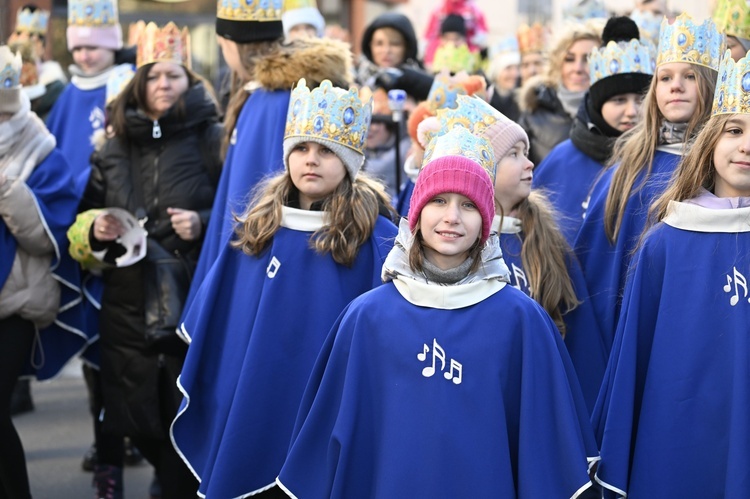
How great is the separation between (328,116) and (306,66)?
123 cm

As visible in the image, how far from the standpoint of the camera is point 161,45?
24.9ft

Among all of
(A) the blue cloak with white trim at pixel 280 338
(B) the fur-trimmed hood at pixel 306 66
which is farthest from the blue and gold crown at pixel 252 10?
(A) the blue cloak with white trim at pixel 280 338

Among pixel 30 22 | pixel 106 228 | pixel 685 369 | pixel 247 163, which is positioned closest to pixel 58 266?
pixel 106 228

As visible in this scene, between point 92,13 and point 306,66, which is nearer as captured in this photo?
point 306,66

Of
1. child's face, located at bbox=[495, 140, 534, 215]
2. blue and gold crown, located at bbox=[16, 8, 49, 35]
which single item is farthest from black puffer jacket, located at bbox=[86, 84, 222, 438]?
blue and gold crown, located at bbox=[16, 8, 49, 35]

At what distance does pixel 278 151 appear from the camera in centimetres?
705

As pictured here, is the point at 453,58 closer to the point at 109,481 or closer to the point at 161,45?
the point at 161,45

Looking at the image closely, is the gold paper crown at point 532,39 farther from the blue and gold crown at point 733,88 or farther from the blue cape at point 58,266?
the blue and gold crown at point 733,88

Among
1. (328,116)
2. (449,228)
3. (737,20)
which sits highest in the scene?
(737,20)

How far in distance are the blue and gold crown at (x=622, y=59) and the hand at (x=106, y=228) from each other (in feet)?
8.85

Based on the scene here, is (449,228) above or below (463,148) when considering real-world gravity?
below

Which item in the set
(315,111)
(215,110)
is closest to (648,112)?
(315,111)

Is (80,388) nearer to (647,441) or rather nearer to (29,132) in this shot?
(29,132)

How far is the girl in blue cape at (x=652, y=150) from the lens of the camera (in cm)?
603
